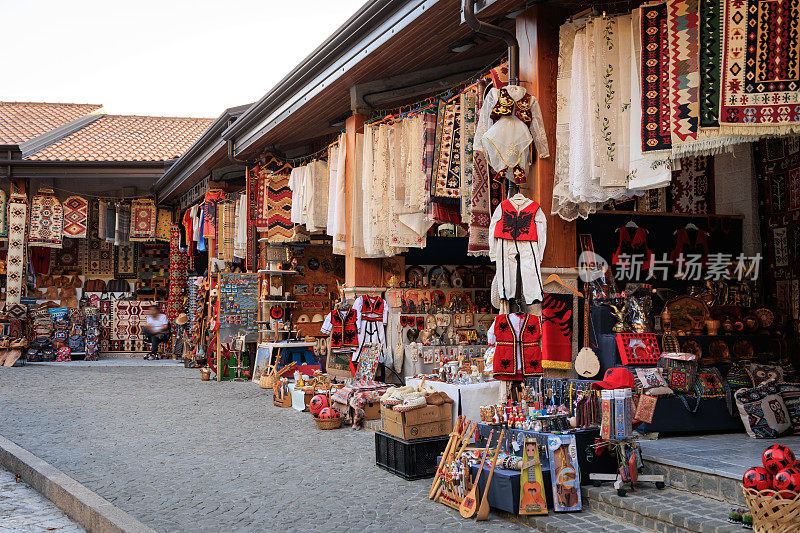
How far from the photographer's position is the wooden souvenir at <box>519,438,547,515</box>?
5.14m

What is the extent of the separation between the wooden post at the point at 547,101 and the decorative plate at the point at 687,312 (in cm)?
179

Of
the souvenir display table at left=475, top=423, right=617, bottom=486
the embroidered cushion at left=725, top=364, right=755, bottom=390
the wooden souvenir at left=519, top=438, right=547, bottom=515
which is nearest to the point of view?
the wooden souvenir at left=519, top=438, right=547, bottom=515

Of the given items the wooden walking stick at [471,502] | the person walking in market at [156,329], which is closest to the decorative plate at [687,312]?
the wooden walking stick at [471,502]

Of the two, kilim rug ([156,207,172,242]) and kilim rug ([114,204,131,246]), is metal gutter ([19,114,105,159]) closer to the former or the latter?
kilim rug ([114,204,131,246])

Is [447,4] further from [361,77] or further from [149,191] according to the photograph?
[149,191]

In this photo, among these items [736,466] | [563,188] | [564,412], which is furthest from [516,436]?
[563,188]

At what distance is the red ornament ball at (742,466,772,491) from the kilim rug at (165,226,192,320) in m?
18.8

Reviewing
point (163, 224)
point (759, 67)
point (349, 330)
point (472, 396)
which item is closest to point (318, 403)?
point (349, 330)

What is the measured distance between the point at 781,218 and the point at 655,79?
4.22 meters

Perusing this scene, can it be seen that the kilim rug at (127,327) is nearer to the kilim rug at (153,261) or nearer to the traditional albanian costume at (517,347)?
the kilim rug at (153,261)

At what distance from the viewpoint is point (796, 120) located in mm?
4824

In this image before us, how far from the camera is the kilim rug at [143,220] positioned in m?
21.3

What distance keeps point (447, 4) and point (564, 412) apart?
415cm

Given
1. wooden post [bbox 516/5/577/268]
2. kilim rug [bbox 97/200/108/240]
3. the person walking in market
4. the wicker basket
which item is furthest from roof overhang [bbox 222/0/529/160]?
the person walking in market
